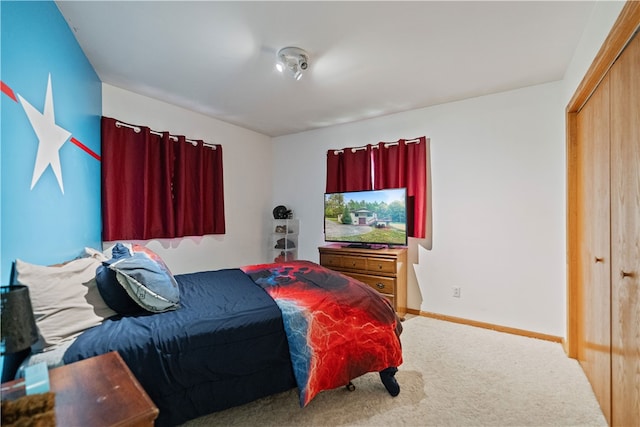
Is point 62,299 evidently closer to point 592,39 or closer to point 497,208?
point 592,39

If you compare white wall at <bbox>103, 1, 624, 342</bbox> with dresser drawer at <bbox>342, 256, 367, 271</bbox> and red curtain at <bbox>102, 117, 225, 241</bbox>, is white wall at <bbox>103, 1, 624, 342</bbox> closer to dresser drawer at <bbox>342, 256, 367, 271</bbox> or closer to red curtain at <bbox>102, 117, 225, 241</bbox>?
red curtain at <bbox>102, 117, 225, 241</bbox>

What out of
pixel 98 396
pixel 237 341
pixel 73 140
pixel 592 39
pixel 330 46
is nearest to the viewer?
pixel 98 396

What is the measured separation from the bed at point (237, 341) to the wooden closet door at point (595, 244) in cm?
122

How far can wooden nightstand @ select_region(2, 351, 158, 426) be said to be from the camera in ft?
2.61

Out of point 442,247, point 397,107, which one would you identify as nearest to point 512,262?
point 442,247

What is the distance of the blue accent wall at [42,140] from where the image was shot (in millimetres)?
1236

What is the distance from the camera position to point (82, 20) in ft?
6.07

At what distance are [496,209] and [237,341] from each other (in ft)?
9.24

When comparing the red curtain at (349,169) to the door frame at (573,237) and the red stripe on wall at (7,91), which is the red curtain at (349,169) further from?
the red stripe on wall at (7,91)

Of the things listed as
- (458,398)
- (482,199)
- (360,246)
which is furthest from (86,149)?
(482,199)

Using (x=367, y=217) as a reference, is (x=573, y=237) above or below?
below

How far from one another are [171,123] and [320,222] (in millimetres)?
2290

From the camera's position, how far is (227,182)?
394 centimetres

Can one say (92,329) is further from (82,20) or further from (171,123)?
(171,123)
